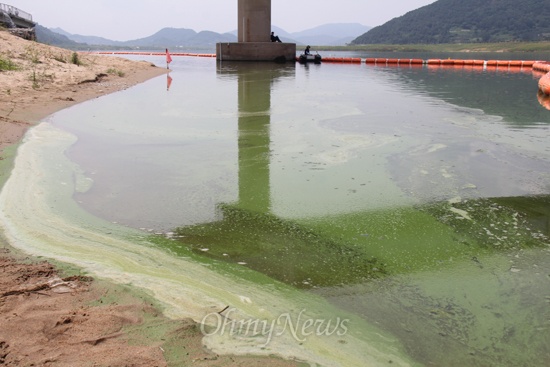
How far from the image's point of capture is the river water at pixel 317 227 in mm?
2307

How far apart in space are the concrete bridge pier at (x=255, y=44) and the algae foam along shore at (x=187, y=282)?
23.6m

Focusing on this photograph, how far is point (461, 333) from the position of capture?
2.27 metres

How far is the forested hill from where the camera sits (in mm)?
109625

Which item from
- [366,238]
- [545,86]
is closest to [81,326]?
[366,238]

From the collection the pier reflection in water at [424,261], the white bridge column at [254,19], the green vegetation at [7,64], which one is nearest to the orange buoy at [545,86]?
the pier reflection in water at [424,261]

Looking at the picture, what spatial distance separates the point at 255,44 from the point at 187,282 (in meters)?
25.2

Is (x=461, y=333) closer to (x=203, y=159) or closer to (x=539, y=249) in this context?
(x=539, y=249)

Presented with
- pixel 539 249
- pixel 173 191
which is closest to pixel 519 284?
pixel 539 249

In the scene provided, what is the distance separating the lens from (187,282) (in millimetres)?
2693

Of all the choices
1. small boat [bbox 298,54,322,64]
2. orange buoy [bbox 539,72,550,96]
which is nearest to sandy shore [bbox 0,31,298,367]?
orange buoy [bbox 539,72,550,96]

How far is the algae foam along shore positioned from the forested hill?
383 ft

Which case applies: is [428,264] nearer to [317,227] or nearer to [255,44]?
[317,227]

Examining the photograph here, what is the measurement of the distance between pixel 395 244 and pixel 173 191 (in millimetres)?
2043

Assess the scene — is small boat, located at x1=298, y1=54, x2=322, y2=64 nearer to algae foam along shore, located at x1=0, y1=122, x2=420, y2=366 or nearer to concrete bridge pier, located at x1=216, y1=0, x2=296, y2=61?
concrete bridge pier, located at x1=216, y1=0, x2=296, y2=61
